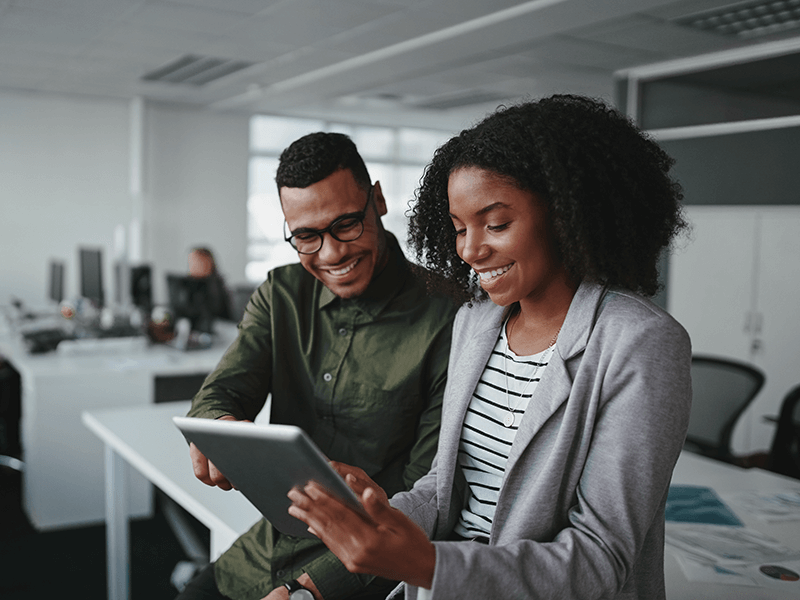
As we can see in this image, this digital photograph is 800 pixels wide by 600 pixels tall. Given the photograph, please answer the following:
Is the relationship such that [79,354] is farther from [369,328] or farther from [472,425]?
[472,425]

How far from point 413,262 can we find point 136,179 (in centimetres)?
735

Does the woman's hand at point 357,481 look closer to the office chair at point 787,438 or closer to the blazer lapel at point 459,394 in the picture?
the blazer lapel at point 459,394

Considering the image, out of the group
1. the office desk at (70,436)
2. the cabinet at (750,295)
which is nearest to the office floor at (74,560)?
the office desk at (70,436)

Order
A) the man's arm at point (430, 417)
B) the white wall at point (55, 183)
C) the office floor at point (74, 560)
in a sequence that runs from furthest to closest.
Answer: the white wall at point (55, 183)
the office floor at point (74, 560)
the man's arm at point (430, 417)

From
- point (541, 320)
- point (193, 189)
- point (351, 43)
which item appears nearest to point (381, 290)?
point (541, 320)

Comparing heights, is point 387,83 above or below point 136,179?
above

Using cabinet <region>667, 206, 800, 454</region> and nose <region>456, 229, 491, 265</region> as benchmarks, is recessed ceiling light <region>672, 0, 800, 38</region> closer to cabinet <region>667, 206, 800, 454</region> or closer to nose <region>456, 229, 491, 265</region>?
cabinet <region>667, 206, 800, 454</region>

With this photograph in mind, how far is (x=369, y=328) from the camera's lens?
5.09 feet

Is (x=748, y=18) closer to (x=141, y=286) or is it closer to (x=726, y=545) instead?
(x=726, y=545)

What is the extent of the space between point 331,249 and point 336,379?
0.95 ft

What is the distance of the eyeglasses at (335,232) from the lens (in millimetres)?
1415

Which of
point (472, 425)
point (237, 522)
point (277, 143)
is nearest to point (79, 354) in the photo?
point (237, 522)

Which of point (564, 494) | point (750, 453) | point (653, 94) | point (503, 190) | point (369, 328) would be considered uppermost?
point (653, 94)

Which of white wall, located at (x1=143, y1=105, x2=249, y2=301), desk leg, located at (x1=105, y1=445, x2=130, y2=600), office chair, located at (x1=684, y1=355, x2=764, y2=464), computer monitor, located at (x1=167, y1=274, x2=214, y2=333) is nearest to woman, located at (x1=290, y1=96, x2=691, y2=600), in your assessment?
desk leg, located at (x1=105, y1=445, x2=130, y2=600)
